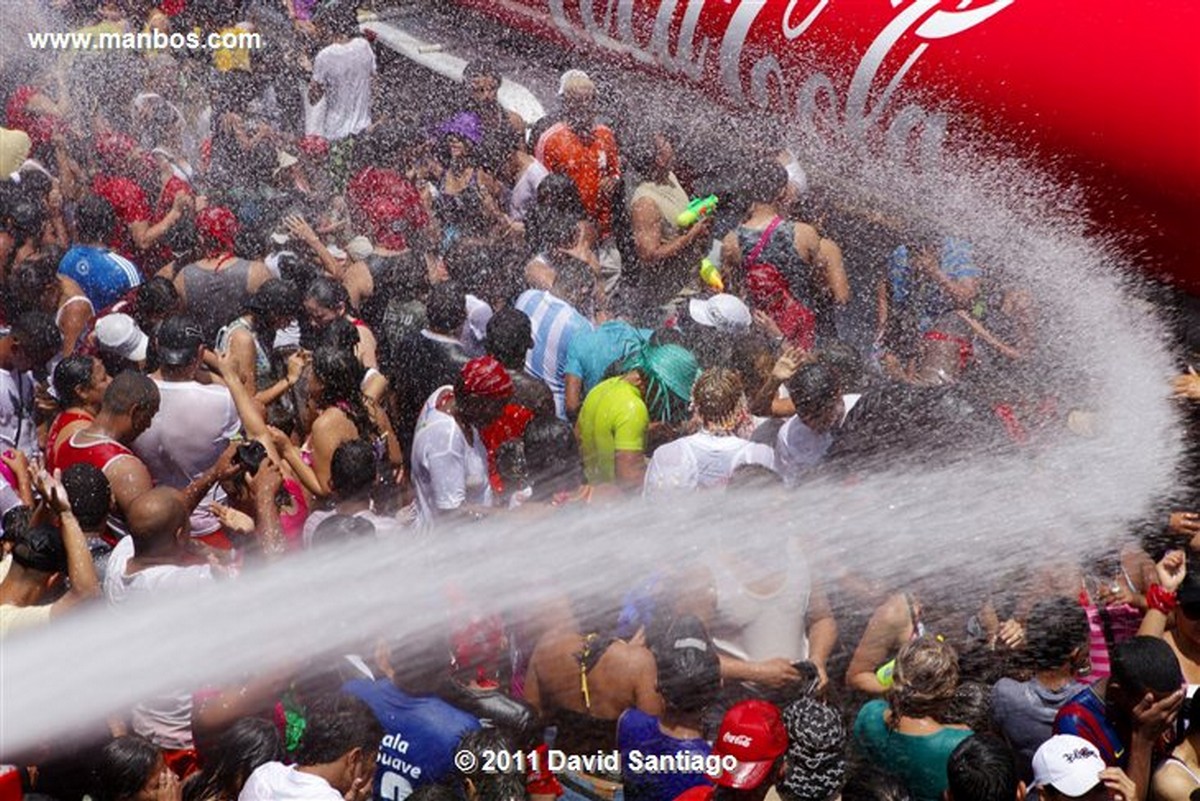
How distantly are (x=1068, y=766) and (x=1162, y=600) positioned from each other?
92 cm

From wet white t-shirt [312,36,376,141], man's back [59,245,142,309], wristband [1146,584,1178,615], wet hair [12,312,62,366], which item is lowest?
wet white t-shirt [312,36,376,141]

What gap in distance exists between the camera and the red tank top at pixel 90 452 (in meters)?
5.82

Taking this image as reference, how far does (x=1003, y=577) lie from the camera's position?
18.4 feet

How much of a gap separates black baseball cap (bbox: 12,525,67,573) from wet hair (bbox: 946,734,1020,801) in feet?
9.42

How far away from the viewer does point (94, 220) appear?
793 cm

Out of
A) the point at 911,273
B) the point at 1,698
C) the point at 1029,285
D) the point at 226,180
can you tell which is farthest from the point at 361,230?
the point at 1,698

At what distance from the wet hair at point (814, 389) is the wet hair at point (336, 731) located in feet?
6.77

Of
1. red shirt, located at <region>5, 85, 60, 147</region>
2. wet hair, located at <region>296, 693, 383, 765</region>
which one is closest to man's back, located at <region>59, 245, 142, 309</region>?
red shirt, located at <region>5, 85, 60, 147</region>

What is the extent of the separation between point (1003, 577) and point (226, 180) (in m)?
6.06

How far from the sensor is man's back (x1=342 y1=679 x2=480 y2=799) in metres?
4.60

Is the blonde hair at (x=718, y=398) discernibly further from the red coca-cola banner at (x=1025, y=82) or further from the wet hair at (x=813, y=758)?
the red coca-cola banner at (x=1025, y=82)

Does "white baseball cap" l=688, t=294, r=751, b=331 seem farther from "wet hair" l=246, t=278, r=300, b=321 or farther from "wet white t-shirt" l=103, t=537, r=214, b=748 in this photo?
"wet white t-shirt" l=103, t=537, r=214, b=748

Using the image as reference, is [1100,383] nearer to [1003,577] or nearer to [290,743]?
[1003,577]

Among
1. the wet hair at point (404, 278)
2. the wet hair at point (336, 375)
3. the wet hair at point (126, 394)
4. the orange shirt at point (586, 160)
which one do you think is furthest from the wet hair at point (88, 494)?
the orange shirt at point (586, 160)
